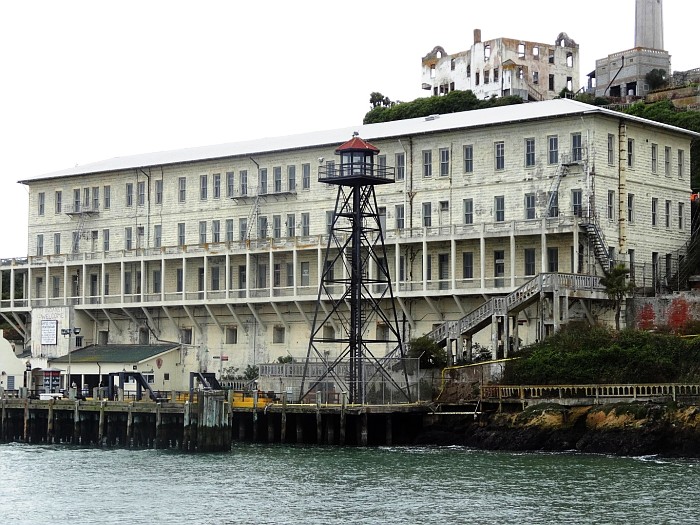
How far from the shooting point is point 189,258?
8294cm

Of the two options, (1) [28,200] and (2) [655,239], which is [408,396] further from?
(1) [28,200]

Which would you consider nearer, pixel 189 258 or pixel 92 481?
pixel 92 481

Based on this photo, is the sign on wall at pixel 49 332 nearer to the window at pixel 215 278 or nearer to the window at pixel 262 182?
the window at pixel 215 278

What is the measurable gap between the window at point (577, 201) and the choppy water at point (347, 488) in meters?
15.7

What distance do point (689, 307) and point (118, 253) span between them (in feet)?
113

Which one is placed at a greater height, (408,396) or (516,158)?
(516,158)

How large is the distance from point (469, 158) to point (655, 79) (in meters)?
48.2

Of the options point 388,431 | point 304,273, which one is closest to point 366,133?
point 304,273

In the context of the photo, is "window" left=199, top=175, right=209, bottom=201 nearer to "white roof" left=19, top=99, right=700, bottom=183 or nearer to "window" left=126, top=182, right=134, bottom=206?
"white roof" left=19, top=99, right=700, bottom=183

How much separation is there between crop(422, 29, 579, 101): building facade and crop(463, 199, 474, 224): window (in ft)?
173

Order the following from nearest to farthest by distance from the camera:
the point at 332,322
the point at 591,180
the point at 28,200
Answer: the point at 591,180
the point at 332,322
the point at 28,200

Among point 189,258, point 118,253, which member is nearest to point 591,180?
point 189,258

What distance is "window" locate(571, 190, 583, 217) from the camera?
70438 mm

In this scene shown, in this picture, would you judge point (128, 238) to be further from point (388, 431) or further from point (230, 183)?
point (388, 431)
